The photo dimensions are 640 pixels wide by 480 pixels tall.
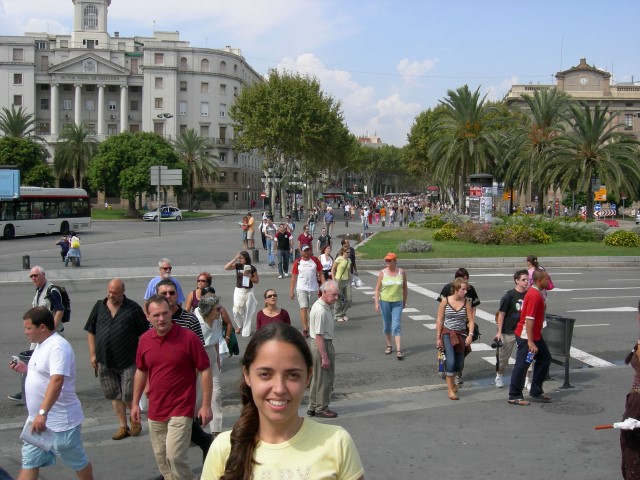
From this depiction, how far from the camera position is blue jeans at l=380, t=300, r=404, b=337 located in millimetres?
11484

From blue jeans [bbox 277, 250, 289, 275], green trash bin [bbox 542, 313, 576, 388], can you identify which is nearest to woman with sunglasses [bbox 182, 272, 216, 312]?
green trash bin [bbox 542, 313, 576, 388]

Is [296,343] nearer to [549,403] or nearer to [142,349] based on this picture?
[142,349]

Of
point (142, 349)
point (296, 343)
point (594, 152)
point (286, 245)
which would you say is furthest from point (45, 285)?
point (594, 152)

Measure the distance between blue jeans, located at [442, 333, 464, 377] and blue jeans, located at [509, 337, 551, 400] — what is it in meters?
0.71

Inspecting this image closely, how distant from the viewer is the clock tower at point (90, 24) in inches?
3979

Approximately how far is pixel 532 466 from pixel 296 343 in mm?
4947

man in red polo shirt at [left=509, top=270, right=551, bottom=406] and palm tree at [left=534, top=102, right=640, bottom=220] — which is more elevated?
palm tree at [left=534, top=102, right=640, bottom=220]

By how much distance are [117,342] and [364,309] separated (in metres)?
9.91

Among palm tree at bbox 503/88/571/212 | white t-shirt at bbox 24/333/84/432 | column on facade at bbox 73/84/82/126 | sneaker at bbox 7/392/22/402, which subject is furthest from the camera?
column on facade at bbox 73/84/82/126

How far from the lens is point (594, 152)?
124ft

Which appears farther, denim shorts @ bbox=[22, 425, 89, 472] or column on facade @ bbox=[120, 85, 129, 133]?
column on facade @ bbox=[120, 85, 129, 133]

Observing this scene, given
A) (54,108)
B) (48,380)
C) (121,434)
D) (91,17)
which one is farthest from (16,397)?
(91,17)

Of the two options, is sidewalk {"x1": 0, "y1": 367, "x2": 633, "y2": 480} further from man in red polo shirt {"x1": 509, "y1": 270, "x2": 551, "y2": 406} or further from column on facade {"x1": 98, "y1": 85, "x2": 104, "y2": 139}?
column on facade {"x1": 98, "y1": 85, "x2": 104, "y2": 139}

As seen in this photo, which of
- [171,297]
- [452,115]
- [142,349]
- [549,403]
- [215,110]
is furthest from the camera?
[215,110]
